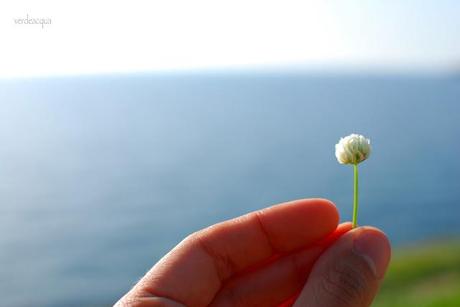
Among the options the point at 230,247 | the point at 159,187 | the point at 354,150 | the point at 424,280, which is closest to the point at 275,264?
the point at 230,247

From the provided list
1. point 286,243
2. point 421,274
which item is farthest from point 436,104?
point 286,243

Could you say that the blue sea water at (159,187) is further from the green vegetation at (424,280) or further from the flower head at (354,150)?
the flower head at (354,150)

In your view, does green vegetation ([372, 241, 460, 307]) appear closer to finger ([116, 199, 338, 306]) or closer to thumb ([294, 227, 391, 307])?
finger ([116, 199, 338, 306])

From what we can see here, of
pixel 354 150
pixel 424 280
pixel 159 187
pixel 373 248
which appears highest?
pixel 354 150

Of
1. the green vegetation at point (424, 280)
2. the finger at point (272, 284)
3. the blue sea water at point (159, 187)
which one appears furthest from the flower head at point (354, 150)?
the blue sea water at point (159, 187)

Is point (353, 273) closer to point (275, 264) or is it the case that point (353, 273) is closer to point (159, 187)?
point (275, 264)

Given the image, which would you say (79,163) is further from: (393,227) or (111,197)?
(393,227)
